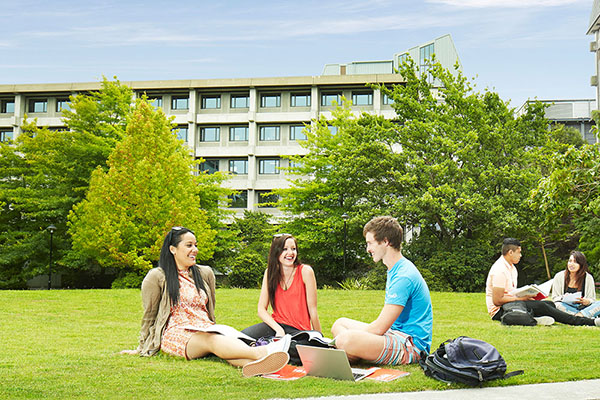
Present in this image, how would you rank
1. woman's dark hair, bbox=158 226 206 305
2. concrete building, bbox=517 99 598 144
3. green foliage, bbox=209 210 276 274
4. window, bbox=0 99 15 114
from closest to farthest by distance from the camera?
woman's dark hair, bbox=158 226 206 305, green foliage, bbox=209 210 276 274, window, bbox=0 99 15 114, concrete building, bbox=517 99 598 144

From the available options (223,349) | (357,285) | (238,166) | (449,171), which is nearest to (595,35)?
(449,171)

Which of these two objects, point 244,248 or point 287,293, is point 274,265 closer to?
point 287,293

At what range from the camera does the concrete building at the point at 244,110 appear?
53875mm

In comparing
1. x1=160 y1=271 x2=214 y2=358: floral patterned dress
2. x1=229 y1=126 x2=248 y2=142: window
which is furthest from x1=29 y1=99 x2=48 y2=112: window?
x1=160 y1=271 x2=214 y2=358: floral patterned dress

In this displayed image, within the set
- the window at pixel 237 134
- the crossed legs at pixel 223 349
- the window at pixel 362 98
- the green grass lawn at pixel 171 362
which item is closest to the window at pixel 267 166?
the window at pixel 237 134

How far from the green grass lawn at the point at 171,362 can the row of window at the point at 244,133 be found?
39227mm

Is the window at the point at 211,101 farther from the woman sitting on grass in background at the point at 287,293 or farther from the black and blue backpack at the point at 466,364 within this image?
the black and blue backpack at the point at 466,364

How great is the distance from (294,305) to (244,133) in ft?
159

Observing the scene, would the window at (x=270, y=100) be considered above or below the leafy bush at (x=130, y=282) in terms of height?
above

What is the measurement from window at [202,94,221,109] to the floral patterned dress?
4924cm

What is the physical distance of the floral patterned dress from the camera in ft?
23.9

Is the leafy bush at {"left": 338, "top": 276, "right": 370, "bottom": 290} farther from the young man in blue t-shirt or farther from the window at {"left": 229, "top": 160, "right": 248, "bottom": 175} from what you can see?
the window at {"left": 229, "top": 160, "right": 248, "bottom": 175}

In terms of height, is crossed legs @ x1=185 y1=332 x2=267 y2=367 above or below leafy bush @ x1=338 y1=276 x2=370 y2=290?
above

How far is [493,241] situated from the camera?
3209 cm
